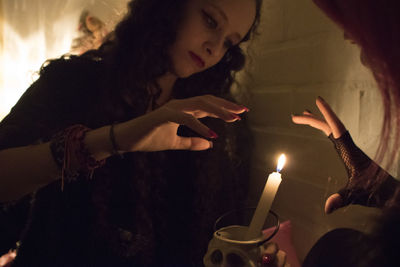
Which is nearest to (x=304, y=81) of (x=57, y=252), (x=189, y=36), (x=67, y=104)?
(x=189, y=36)

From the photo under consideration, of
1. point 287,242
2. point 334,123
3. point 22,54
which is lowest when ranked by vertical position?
point 287,242

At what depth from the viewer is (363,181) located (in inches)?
22.1

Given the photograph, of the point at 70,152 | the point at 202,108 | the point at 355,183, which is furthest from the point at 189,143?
the point at 355,183

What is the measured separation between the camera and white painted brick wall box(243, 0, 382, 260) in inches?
27.4

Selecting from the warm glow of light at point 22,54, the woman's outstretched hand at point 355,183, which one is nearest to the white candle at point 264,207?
the woman's outstretched hand at point 355,183

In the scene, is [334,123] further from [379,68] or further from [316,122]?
[379,68]

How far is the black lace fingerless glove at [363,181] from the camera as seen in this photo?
537 millimetres

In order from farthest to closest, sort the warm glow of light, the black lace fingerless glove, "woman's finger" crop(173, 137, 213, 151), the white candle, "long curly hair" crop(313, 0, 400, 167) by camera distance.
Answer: the warm glow of light → "woman's finger" crop(173, 137, 213, 151) → the black lace fingerless glove → the white candle → "long curly hair" crop(313, 0, 400, 167)

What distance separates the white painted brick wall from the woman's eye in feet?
0.82

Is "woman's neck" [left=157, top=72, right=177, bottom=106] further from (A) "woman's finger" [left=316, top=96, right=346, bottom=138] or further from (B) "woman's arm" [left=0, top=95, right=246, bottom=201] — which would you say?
(A) "woman's finger" [left=316, top=96, right=346, bottom=138]

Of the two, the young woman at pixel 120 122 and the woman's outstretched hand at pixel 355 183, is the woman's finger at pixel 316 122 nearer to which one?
the woman's outstretched hand at pixel 355 183

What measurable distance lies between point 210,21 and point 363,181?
0.60m

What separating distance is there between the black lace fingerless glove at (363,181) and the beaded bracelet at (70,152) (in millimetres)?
541

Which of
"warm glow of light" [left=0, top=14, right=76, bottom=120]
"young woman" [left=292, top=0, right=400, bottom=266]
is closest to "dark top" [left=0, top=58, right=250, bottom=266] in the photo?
"young woman" [left=292, top=0, right=400, bottom=266]
